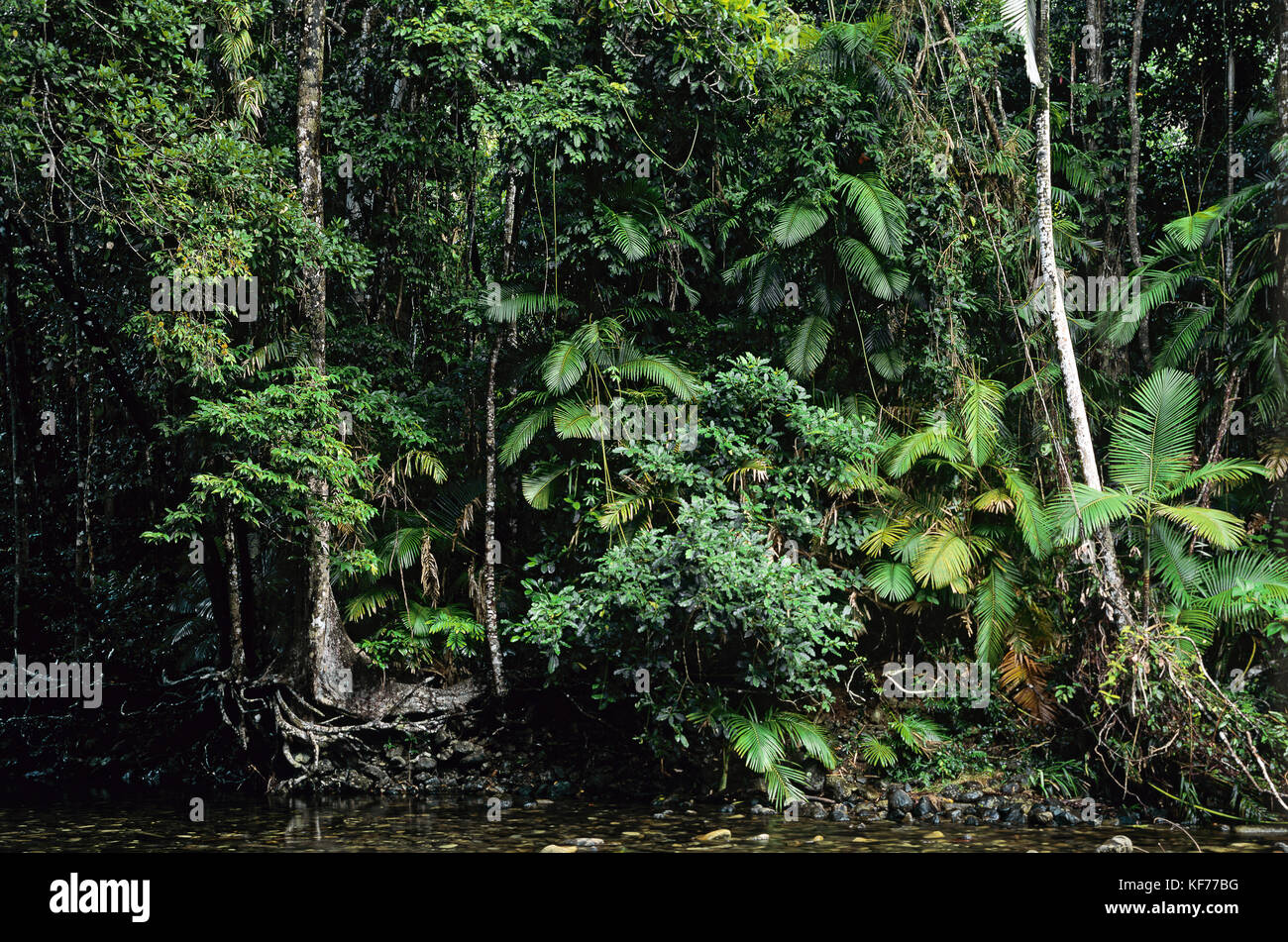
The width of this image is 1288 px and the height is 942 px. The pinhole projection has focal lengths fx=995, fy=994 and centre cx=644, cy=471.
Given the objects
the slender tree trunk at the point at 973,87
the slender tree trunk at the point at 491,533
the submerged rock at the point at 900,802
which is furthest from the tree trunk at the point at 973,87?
the submerged rock at the point at 900,802

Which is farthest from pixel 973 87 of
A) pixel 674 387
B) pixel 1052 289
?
pixel 674 387

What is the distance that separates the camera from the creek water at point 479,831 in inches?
314

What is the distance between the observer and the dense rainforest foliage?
9.16 metres

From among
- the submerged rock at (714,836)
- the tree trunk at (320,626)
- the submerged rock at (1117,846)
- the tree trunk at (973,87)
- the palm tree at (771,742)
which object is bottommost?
the submerged rock at (1117,846)

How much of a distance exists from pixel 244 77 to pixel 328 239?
208 cm

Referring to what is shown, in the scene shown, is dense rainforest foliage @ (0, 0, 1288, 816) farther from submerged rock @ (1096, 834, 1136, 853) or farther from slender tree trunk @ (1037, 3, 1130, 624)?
submerged rock @ (1096, 834, 1136, 853)

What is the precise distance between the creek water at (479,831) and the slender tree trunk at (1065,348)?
2131 mm

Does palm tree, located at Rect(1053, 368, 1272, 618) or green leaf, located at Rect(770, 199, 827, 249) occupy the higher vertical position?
green leaf, located at Rect(770, 199, 827, 249)

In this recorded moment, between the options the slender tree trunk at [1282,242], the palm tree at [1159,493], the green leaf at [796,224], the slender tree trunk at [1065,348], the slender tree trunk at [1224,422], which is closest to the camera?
the palm tree at [1159,493]

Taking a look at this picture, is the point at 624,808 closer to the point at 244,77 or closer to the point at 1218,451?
the point at 1218,451

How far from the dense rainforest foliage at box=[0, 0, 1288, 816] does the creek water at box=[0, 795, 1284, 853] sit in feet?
2.31

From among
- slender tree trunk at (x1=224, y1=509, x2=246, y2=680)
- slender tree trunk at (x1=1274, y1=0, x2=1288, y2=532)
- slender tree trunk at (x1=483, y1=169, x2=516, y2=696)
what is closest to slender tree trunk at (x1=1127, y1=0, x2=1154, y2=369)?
slender tree trunk at (x1=1274, y1=0, x2=1288, y2=532)

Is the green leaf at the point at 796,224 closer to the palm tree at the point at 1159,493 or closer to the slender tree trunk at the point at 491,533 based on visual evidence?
the slender tree trunk at the point at 491,533
